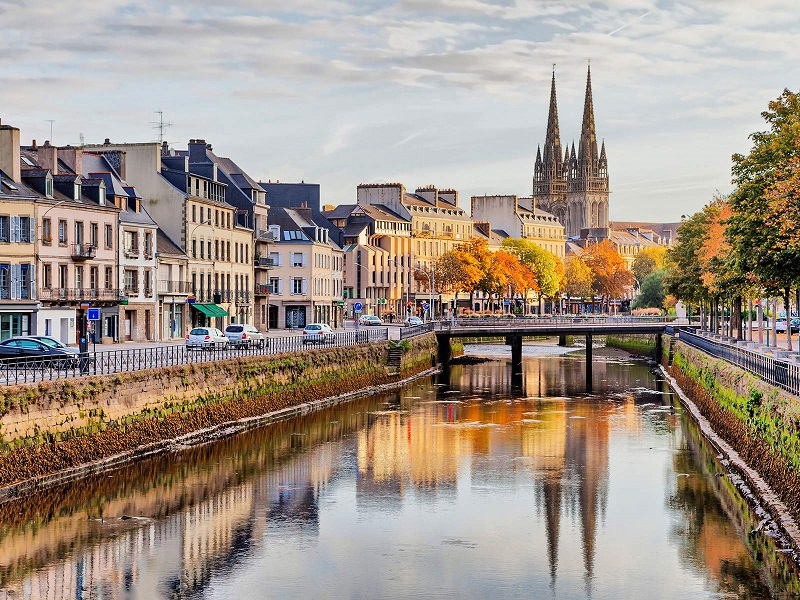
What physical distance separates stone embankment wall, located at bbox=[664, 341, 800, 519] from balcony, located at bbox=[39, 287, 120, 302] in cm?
3254

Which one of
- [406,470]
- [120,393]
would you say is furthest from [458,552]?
[120,393]

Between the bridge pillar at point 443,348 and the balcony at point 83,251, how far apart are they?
40.0 m

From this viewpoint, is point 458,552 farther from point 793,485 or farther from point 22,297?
point 22,297

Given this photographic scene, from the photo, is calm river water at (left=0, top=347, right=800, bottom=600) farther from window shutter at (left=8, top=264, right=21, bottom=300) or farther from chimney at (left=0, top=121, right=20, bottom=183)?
chimney at (left=0, top=121, right=20, bottom=183)

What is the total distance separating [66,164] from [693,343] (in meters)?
38.1

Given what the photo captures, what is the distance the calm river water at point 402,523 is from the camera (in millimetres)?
31422

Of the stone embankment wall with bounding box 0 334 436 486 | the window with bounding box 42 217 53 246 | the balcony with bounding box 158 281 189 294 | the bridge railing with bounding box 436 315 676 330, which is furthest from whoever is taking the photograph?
the bridge railing with bounding box 436 315 676 330

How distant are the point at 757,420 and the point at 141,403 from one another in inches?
838

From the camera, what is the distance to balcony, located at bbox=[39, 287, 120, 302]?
226 feet

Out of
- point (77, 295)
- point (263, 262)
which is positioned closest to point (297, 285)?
point (263, 262)

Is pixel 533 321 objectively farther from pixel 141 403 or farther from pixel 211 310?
pixel 141 403

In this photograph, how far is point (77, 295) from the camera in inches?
2835

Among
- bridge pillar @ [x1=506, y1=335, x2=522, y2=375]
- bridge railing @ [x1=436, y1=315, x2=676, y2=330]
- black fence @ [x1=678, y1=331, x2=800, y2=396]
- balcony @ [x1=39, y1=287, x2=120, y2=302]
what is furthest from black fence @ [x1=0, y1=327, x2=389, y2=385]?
bridge railing @ [x1=436, y1=315, x2=676, y2=330]

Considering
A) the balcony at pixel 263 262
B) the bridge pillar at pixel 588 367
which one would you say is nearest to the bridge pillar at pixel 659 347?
the bridge pillar at pixel 588 367
